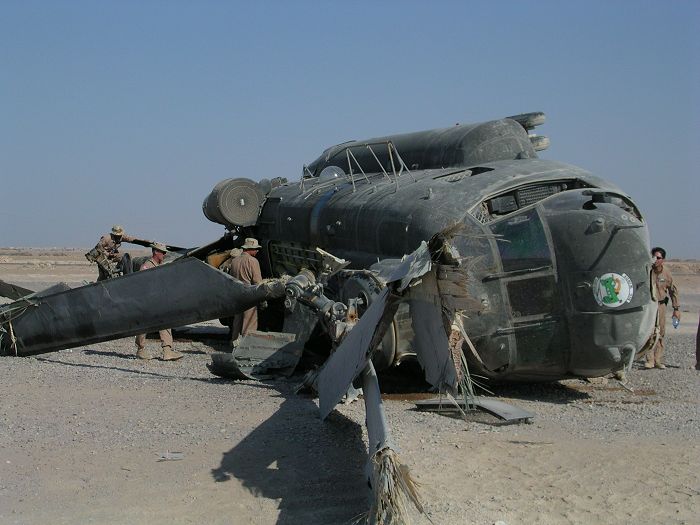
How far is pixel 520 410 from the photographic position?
7.73m

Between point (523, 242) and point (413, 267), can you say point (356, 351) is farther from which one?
point (523, 242)

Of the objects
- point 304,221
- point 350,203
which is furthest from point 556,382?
point 304,221

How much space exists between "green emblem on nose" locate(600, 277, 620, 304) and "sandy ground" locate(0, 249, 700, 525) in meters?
1.06

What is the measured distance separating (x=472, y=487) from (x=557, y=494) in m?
0.54

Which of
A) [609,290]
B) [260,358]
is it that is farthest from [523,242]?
[260,358]

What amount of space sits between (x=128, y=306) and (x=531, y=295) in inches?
177

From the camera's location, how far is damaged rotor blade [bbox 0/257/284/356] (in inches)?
365

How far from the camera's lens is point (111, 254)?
13812mm

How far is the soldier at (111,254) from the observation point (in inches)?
532

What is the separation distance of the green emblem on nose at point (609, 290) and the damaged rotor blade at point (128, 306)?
307 centimetres

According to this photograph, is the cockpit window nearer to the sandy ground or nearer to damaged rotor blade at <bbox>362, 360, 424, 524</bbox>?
the sandy ground

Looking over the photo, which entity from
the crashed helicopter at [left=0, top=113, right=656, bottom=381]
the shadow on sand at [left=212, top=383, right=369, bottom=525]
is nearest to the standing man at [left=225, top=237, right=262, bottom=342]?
the crashed helicopter at [left=0, top=113, right=656, bottom=381]

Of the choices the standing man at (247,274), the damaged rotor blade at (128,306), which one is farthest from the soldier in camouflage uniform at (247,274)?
the damaged rotor blade at (128,306)

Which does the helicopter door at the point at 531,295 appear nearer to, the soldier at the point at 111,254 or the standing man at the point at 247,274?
the standing man at the point at 247,274
